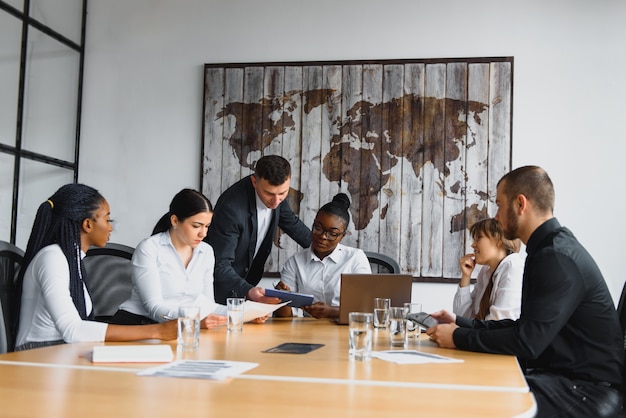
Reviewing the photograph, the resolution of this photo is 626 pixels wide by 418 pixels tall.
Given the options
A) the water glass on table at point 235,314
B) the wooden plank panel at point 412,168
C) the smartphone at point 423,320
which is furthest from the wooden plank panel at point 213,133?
the smartphone at point 423,320

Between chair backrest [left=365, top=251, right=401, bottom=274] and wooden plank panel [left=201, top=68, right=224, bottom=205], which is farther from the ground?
wooden plank panel [left=201, top=68, right=224, bottom=205]

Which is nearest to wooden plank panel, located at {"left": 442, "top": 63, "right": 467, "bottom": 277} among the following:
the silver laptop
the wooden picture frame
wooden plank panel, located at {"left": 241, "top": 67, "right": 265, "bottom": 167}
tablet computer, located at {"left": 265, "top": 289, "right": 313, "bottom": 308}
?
Result: the wooden picture frame

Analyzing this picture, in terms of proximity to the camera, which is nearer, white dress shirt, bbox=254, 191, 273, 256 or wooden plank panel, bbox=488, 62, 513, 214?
white dress shirt, bbox=254, 191, 273, 256

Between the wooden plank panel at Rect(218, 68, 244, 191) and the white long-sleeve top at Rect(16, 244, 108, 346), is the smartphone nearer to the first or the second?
the white long-sleeve top at Rect(16, 244, 108, 346)

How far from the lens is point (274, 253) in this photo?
4.87 m

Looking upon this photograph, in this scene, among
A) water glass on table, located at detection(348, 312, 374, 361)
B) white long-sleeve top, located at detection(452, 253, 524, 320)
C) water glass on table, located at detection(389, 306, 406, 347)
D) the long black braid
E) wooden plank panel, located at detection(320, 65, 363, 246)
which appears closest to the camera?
water glass on table, located at detection(348, 312, 374, 361)

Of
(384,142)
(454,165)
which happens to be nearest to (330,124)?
(384,142)

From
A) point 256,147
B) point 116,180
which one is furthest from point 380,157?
point 116,180

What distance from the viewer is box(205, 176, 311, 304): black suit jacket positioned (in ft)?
11.3

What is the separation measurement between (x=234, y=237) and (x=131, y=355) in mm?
1813

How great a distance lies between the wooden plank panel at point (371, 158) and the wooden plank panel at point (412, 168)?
0.52ft

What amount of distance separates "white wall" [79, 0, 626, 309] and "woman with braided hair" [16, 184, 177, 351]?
2398 millimetres

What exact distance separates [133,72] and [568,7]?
2987 mm

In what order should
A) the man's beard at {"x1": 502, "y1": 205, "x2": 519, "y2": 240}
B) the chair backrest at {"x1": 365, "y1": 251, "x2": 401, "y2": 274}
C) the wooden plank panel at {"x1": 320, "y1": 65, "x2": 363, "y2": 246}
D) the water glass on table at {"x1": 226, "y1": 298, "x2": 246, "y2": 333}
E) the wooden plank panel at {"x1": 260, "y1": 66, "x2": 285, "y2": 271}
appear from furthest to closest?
the wooden plank panel at {"x1": 260, "y1": 66, "x2": 285, "y2": 271}
the wooden plank panel at {"x1": 320, "y1": 65, "x2": 363, "y2": 246}
the chair backrest at {"x1": 365, "y1": 251, "x2": 401, "y2": 274}
the water glass on table at {"x1": 226, "y1": 298, "x2": 246, "y2": 333}
the man's beard at {"x1": 502, "y1": 205, "x2": 519, "y2": 240}
